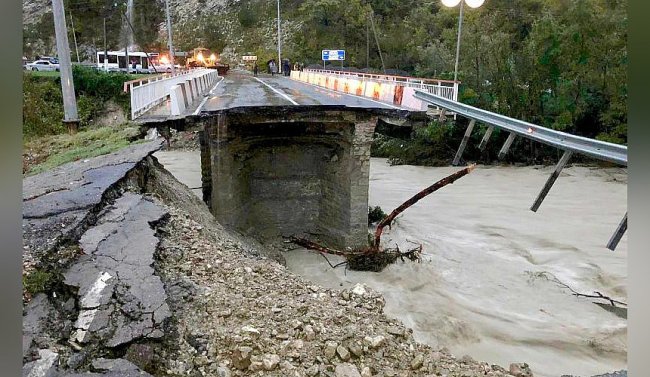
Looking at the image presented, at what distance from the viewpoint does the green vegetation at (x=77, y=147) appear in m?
11.9

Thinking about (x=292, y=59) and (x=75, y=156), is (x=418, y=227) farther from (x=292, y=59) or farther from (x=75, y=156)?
(x=292, y=59)

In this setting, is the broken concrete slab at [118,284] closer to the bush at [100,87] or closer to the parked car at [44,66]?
the bush at [100,87]

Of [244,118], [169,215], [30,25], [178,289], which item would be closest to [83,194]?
[169,215]

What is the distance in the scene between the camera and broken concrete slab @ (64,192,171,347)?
4871 millimetres

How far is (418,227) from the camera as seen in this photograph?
17.8m

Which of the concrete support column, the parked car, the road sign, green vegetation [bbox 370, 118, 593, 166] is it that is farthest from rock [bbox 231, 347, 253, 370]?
the parked car

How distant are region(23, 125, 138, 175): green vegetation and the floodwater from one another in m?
5.41

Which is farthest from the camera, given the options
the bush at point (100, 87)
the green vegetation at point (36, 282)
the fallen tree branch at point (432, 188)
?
the bush at point (100, 87)

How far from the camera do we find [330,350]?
201 inches

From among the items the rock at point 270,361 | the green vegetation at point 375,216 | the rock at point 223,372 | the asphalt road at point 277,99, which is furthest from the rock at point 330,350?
the green vegetation at point 375,216

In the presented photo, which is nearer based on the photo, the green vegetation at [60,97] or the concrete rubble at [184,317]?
the concrete rubble at [184,317]

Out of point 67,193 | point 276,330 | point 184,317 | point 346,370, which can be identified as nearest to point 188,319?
point 184,317

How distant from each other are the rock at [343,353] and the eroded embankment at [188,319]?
11mm

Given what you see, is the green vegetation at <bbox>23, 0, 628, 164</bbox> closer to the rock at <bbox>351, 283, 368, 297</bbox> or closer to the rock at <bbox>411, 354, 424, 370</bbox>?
the rock at <bbox>411, 354, 424, 370</bbox>
